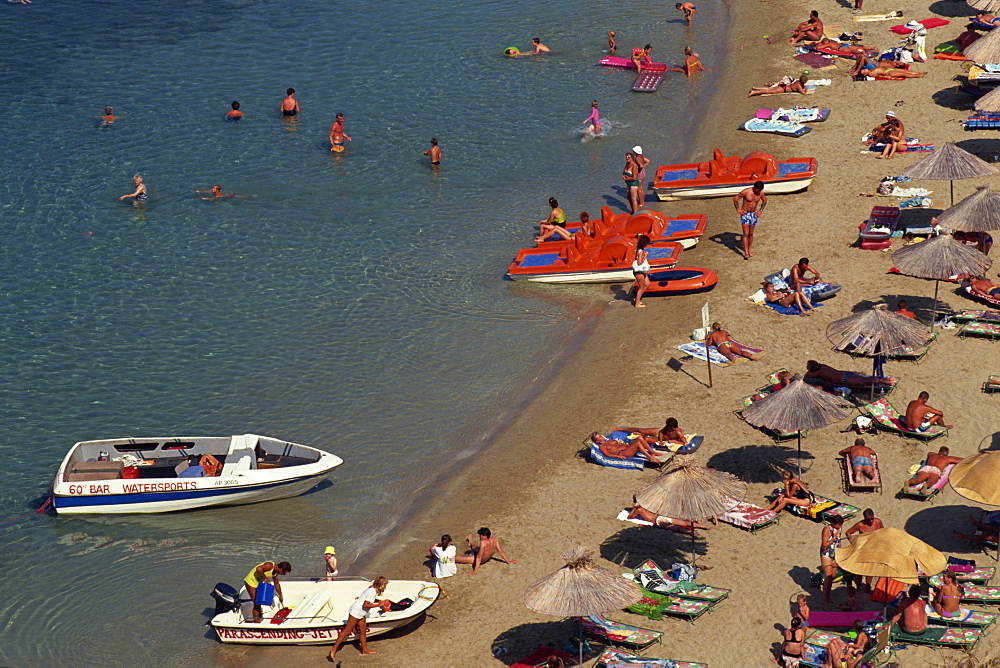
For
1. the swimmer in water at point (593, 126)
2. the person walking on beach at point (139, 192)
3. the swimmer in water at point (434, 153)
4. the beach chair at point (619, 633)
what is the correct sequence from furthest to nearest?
the swimmer in water at point (593, 126)
the swimmer in water at point (434, 153)
the person walking on beach at point (139, 192)
the beach chair at point (619, 633)

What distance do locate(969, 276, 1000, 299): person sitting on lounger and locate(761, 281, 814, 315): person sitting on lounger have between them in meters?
3.22

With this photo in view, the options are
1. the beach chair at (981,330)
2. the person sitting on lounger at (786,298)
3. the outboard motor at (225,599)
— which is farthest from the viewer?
the person sitting on lounger at (786,298)

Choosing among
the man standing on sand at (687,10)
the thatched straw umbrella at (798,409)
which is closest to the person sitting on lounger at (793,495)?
the thatched straw umbrella at (798,409)

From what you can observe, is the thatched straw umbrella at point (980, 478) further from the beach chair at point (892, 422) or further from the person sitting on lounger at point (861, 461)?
the beach chair at point (892, 422)

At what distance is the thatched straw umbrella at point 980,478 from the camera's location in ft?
50.3

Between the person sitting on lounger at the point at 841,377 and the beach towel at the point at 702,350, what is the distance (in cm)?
181

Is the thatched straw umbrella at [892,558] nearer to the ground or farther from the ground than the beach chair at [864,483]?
farther from the ground

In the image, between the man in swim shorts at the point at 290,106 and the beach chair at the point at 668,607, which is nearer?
the beach chair at the point at 668,607

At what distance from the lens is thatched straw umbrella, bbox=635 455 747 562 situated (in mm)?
15867

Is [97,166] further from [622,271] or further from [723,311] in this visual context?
[723,311]

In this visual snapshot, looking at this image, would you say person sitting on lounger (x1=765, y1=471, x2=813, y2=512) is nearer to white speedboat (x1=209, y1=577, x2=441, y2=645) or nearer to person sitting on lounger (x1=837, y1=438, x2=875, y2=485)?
person sitting on lounger (x1=837, y1=438, x2=875, y2=485)

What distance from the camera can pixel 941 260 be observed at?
21438 millimetres

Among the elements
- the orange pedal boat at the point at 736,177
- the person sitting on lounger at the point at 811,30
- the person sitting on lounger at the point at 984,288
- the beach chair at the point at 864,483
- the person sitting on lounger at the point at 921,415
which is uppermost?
the person sitting on lounger at the point at 811,30

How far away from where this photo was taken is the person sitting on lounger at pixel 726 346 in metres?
22.2
